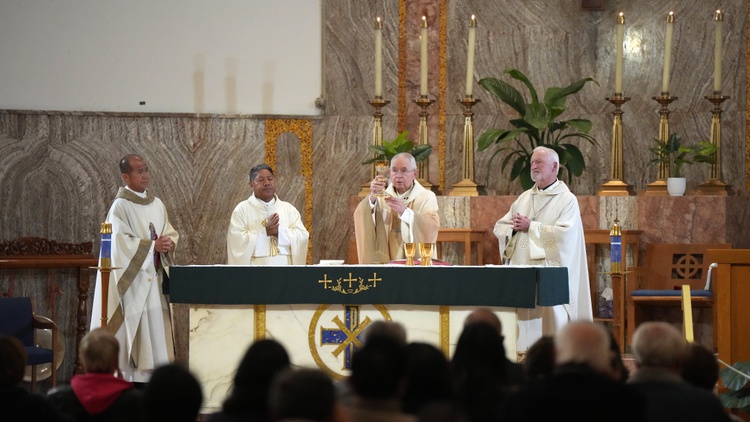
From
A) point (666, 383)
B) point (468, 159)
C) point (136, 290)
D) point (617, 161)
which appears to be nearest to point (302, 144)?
point (468, 159)

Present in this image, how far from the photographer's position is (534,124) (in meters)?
10.3

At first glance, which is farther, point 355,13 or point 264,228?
point 355,13

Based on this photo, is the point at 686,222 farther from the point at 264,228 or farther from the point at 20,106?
the point at 20,106

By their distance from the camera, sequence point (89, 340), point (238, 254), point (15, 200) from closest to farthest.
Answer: point (89, 340)
point (238, 254)
point (15, 200)

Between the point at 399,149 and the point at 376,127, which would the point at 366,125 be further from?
the point at 399,149

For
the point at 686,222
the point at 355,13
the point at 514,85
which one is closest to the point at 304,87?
the point at 355,13

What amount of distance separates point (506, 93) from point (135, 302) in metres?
3.75

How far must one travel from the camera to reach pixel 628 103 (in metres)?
11.2

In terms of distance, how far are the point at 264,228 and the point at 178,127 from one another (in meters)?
1.89

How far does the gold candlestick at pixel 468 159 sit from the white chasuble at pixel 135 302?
8.75 feet

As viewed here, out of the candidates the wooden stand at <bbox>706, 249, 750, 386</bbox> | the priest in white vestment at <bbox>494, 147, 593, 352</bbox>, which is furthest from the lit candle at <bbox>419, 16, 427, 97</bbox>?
the wooden stand at <bbox>706, 249, 750, 386</bbox>

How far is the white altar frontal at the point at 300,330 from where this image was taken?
802cm

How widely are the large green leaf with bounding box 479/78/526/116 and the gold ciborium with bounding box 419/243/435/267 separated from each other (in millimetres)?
2676

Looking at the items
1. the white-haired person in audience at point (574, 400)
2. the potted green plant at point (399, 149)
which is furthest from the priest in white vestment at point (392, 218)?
the white-haired person in audience at point (574, 400)
